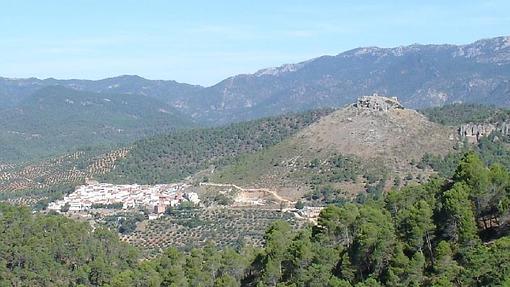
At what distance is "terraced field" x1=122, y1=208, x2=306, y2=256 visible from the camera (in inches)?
2640

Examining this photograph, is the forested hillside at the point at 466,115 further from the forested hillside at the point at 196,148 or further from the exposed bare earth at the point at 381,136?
the forested hillside at the point at 196,148

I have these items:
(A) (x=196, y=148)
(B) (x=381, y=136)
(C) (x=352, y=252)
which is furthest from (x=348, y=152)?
(C) (x=352, y=252)

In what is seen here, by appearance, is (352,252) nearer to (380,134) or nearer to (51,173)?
(380,134)

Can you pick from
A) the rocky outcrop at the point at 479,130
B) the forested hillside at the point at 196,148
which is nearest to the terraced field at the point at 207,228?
the rocky outcrop at the point at 479,130

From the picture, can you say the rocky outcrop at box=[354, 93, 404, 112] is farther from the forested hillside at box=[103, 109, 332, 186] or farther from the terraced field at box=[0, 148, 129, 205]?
the terraced field at box=[0, 148, 129, 205]

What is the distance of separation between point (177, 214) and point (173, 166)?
4744 centimetres

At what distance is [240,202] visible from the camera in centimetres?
8638

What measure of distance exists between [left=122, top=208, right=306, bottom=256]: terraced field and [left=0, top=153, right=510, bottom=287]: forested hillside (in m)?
17.3

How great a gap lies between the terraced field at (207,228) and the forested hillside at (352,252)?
17328 mm

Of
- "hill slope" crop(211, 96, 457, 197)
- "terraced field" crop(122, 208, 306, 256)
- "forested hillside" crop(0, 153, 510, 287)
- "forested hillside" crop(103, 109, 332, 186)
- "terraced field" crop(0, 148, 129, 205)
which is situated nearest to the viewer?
"forested hillside" crop(0, 153, 510, 287)

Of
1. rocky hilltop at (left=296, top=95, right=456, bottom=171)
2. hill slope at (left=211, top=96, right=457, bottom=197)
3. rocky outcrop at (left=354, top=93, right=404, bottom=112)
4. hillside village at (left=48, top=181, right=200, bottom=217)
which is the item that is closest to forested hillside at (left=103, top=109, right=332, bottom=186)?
hillside village at (left=48, top=181, right=200, bottom=217)

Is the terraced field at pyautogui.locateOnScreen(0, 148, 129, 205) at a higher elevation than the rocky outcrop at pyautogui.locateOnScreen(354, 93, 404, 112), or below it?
below

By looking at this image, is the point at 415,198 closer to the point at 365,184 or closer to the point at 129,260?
the point at 129,260

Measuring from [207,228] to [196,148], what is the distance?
62787mm
